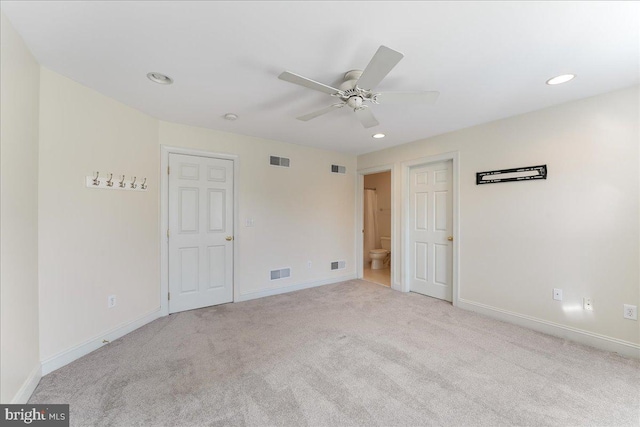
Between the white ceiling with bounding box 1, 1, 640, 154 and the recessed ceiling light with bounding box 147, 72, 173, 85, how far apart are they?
0.08m

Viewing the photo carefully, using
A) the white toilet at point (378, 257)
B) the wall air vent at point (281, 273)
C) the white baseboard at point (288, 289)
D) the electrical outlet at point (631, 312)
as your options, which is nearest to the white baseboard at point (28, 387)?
the white baseboard at point (288, 289)

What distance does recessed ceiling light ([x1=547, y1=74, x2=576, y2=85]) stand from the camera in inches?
84.7

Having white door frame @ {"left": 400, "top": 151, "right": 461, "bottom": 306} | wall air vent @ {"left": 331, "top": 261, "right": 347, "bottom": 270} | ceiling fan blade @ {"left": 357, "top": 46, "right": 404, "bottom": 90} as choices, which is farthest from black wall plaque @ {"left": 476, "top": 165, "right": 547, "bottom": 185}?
wall air vent @ {"left": 331, "top": 261, "right": 347, "bottom": 270}

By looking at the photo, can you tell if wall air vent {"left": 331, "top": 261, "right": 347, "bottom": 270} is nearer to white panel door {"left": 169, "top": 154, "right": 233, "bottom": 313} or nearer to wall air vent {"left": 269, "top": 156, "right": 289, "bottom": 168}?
white panel door {"left": 169, "top": 154, "right": 233, "bottom": 313}

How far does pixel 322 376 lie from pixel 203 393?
0.84 meters

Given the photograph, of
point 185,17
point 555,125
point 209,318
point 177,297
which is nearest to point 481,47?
point 555,125

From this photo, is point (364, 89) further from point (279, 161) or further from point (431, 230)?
point (431, 230)

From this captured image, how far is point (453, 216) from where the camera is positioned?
11.8 ft

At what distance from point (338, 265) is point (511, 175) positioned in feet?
9.68

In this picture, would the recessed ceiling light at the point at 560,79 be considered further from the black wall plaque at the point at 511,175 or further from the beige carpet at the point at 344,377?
the beige carpet at the point at 344,377

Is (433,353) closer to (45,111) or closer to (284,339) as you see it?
(284,339)

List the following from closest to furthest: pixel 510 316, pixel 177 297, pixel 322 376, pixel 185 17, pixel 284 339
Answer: pixel 185 17 < pixel 322 376 < pixel 284 339 < pixel 510 316 < pixel 177 297

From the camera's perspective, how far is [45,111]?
2.07 m

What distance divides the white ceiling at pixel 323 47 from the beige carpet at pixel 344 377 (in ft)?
7.68
